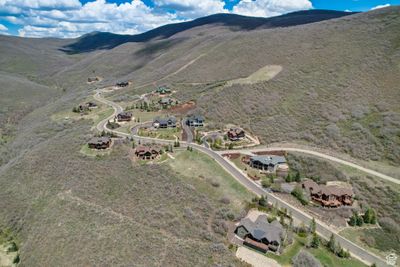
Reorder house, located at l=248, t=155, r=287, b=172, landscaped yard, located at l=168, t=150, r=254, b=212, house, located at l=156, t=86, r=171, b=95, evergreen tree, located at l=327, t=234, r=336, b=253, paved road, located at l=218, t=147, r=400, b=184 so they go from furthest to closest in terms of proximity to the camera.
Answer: house, located at l=156, t=86, r=171, b=95 < house, located at l=248, t=155, r=287, b=172 < paved road, located at l=218, t=147, r=400, b=184 < landscaped yard, located at l=168, t=150, r=254, b=212 < evergreen tree, located at l=327, t=234, r=336, b=253

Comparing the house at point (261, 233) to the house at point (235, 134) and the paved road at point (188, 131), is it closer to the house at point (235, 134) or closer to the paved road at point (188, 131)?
the house at point (235, 134)

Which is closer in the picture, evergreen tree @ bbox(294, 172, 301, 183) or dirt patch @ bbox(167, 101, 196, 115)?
evergreen tree @ bbox(294, 172, 301, 183)

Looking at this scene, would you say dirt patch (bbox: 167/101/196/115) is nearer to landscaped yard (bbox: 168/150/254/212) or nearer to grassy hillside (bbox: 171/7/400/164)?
grassy hillside (bbox: 171/7/400/164)

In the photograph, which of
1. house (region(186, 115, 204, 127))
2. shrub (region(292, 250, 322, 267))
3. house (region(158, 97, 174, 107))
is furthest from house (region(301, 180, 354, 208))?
house (region(158, 97, 174, 107))

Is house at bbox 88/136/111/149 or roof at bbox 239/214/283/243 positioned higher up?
house at bbox 88/136/111/149

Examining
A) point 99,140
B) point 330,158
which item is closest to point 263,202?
point 330,158

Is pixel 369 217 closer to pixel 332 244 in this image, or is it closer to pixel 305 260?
pixel 332 244
